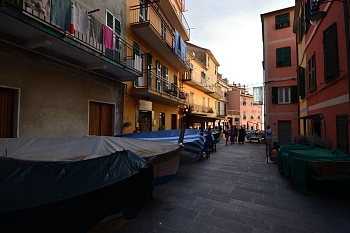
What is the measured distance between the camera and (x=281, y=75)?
16172 mm

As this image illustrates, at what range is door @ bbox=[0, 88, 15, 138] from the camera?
17.1 ft

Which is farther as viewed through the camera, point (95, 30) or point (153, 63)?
point (153, 63)


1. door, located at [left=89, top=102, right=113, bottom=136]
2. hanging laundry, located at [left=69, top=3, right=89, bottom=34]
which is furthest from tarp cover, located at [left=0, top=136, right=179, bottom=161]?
door, located at [left=89, top=102, right=113, bottom=136]

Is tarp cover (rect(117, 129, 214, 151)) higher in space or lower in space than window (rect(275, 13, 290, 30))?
lower

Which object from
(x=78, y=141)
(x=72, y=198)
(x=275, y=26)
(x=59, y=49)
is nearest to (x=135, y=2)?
(x=59, y=49)

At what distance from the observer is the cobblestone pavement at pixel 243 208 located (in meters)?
3.13

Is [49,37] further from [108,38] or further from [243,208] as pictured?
[243,208]

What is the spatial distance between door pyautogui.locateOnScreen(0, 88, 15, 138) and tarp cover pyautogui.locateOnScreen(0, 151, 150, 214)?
13.8 ft

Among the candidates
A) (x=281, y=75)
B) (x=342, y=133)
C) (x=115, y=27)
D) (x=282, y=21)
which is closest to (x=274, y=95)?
(x=281, y=75)

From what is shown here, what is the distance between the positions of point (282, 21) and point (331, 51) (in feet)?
44.3

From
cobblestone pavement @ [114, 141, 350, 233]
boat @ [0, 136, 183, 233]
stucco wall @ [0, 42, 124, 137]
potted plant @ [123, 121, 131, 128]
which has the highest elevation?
stucco wall @ [0, 42, 124, 137]

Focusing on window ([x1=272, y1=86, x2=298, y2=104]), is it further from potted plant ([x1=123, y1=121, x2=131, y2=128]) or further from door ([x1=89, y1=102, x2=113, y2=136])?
door ([x1=89, y1=102, x2=113, y2=136])

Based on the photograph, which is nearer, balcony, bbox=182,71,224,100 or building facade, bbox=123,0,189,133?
building facade, bbox=123,0,189,133

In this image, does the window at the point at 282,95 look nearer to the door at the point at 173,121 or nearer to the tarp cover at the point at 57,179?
the door at the point at 173,121
